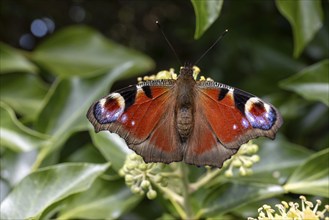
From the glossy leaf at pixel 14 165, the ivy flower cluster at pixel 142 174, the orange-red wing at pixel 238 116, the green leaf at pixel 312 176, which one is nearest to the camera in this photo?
the orange-red wing at pixel 238 116

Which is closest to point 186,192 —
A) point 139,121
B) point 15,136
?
point 139,121

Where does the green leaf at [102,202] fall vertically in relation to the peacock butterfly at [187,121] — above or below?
below

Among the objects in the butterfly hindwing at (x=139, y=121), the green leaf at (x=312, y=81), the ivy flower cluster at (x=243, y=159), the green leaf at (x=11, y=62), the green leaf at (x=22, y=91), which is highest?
the butterfly hindwing at (x=139, y=121)

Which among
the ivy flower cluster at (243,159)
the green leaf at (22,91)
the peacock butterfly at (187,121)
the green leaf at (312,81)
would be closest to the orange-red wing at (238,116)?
the peacock butterfly at (187,121)

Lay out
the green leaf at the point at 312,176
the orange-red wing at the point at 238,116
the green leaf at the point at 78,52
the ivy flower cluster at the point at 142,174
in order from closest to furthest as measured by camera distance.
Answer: the orange-red wing at the point at 238,116 < the ivy flower cluster at the point at 142,174 < the green leaf at the point at 312,176 < the green leaf at the point at 78,52

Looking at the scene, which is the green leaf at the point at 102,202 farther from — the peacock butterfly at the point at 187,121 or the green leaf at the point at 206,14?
the green leaf at the point at 206,14
